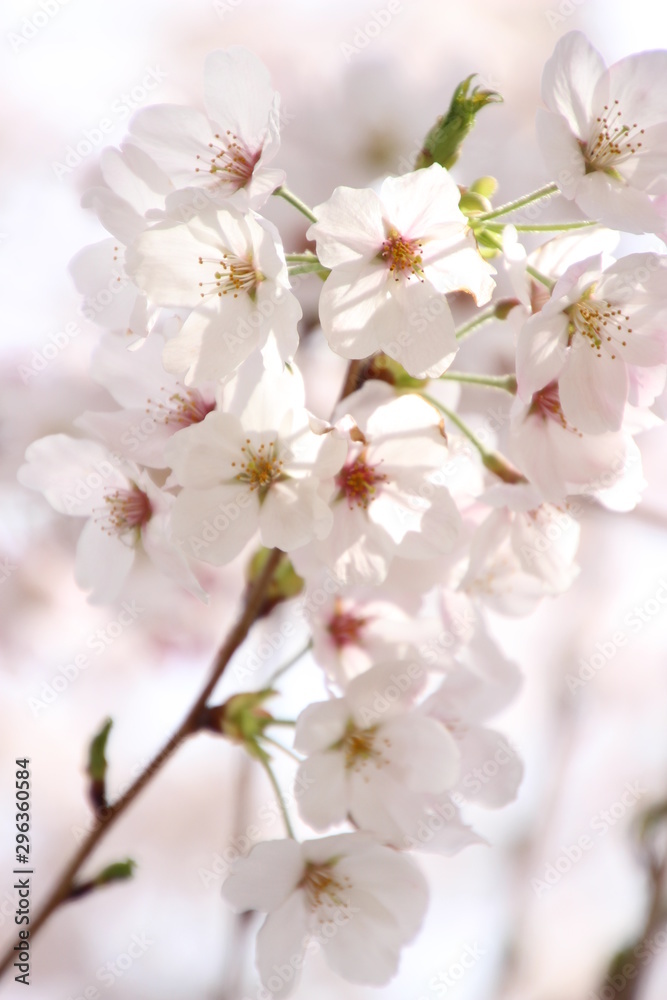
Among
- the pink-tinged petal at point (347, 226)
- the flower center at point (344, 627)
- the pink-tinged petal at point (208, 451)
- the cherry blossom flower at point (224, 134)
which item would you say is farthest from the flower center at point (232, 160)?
the flower center at point (344, 627)

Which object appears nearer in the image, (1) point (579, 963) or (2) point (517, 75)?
(2) point (517, 75)

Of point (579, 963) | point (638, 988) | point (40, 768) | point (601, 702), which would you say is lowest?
point (579, 963)

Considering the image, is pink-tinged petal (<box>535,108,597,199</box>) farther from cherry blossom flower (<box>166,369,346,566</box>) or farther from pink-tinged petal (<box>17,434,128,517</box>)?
pink-tinged petal (<box>17,434,128,517</box>)

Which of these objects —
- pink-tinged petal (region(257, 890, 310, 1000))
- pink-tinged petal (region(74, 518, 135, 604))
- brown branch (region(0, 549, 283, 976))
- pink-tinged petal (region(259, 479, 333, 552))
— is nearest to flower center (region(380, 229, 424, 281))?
pink-tinged petal (region(259, 479, 333, 552))

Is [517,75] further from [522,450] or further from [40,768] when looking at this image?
[40,768]

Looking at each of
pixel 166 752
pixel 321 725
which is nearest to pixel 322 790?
pixel 321 725

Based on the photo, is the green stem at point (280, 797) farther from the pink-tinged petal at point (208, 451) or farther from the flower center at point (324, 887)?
the pink-tinged petal at point (208, 451)

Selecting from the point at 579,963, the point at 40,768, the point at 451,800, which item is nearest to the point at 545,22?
the point at 451,800
